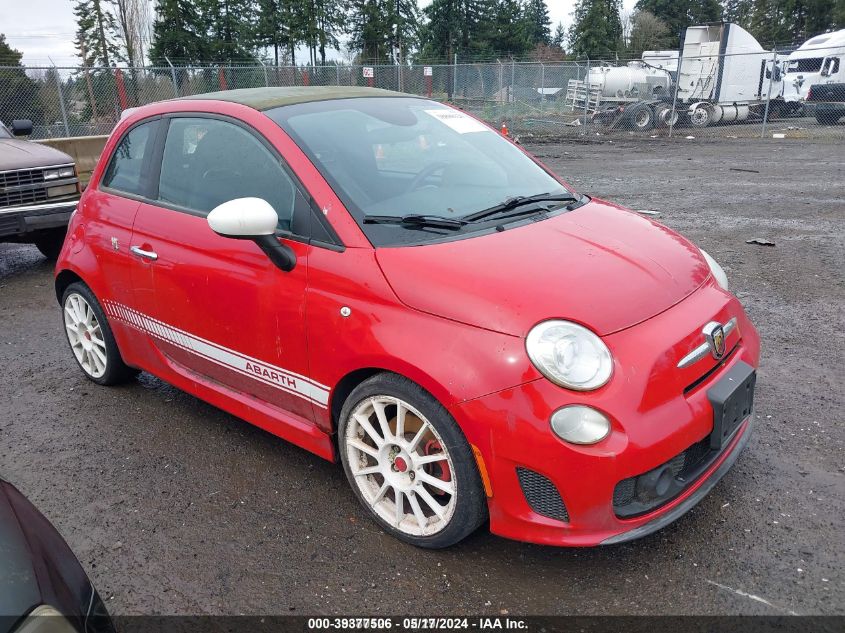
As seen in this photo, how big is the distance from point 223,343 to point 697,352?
2.14 meters

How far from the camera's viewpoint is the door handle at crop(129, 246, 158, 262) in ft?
11.8

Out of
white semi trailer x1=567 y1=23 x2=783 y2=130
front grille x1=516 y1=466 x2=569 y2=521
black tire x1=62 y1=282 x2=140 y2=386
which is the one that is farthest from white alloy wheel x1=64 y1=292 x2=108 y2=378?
white semi trailer x1=567 y1=23 x2=783 y2=130

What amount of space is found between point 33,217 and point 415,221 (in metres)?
5.73

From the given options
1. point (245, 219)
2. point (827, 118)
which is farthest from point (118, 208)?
point (827, 118)

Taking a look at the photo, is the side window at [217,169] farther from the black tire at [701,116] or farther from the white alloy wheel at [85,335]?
the black tire at [701,116]

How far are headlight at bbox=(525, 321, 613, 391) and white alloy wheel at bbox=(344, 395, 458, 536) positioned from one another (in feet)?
1.64

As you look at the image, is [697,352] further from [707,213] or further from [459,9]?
[459,9]

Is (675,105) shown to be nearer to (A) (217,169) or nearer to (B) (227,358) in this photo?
(A) (217,169)

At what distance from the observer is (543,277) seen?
2.62 m

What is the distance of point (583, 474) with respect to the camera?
2.33m

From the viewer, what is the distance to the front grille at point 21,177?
22.8 ft

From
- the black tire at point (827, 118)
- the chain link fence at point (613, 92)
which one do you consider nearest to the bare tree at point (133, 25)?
the chain link fence at point (613, 92)

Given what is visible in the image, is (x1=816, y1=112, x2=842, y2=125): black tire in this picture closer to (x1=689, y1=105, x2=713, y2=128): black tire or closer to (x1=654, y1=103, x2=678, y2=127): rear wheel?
(x1=689, y1=105, x2=713, y2=128): black tire

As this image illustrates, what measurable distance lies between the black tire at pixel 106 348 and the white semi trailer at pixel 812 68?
2647 cm
